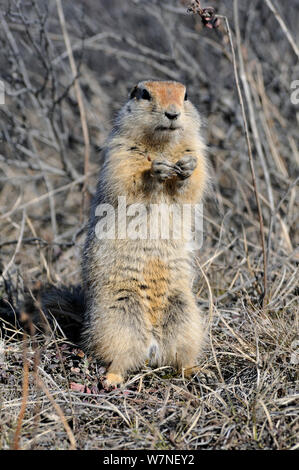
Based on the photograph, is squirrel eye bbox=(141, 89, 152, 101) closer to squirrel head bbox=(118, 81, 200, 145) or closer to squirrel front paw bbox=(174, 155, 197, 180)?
squirrel head bbox=(118, 81, 200, 145)

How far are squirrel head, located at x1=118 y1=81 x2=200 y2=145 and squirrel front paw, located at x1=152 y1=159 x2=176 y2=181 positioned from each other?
219 millimetres

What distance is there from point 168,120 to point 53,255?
2324 millimetres

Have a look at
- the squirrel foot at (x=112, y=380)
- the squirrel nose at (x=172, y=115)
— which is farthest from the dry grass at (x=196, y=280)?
the squirrel nose at (x=172, y=115)

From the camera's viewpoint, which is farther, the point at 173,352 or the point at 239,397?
the point at 173,352

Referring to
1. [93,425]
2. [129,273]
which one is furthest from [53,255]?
[93,425]

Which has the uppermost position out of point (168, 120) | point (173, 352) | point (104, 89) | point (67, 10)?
point (67, 10)

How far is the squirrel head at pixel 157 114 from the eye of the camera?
3.68m

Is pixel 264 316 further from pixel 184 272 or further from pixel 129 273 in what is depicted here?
pixel 129 273

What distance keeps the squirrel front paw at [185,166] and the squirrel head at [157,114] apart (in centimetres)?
20

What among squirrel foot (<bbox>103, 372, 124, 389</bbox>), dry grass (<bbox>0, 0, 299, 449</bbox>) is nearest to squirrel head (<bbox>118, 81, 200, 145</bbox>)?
dry grass (<bbox>0, 0, 299, 449</bbox>)

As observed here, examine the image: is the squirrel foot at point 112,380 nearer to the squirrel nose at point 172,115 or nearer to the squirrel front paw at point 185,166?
the squirrel front paw at point 185,166

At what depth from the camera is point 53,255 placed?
18.0 feet

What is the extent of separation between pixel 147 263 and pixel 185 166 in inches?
27.4
